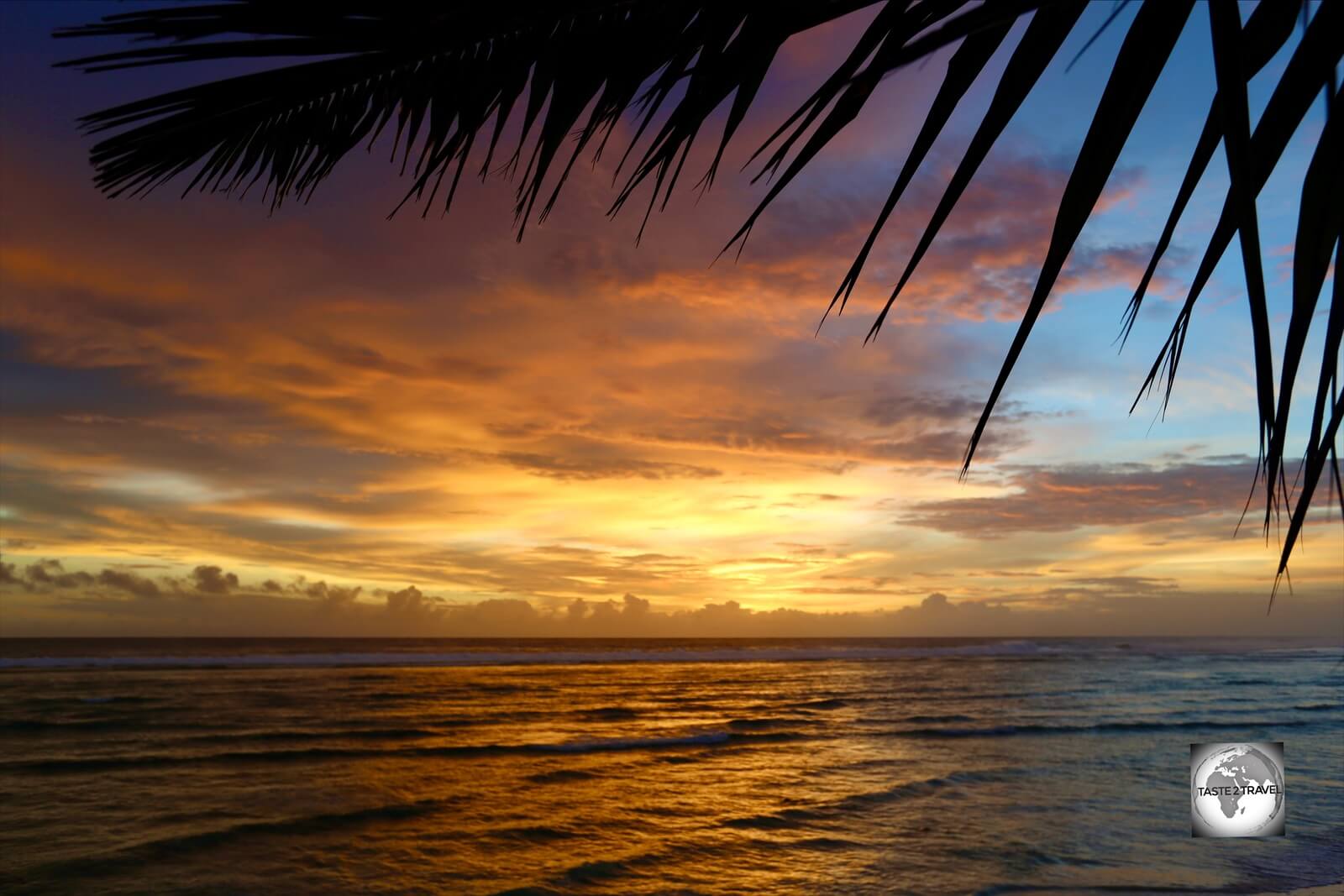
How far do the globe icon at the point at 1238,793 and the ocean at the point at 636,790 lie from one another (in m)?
0.26

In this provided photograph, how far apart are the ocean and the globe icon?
257 millimetres

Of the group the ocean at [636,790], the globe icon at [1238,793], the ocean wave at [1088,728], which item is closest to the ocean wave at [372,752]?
the ocean at [636,790]

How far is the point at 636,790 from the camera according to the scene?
492 inches

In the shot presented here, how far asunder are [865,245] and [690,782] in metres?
13.3

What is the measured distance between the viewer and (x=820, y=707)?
77.3 feet

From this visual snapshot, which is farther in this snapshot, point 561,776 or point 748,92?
point 561,776

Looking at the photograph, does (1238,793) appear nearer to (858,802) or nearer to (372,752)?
(858,802)

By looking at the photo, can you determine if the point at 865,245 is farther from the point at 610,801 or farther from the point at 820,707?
the point at 820,707

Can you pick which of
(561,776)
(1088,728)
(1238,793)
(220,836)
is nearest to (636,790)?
(561,776)

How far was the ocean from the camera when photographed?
837cm

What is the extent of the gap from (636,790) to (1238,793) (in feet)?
25.8

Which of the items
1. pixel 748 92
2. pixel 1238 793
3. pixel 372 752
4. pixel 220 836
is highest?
pixel 748 92

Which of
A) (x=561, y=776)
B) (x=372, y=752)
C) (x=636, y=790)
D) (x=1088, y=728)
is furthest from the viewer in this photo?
(x=1088, y=728)

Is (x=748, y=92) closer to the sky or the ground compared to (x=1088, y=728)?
closer to the sky
